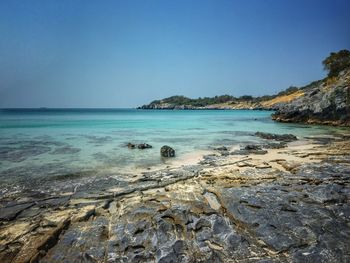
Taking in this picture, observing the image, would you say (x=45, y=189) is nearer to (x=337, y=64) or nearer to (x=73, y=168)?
(x=73, y=168)

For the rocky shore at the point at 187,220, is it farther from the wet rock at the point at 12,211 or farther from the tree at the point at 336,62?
the tree at the point at 336,62

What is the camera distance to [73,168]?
11.6m

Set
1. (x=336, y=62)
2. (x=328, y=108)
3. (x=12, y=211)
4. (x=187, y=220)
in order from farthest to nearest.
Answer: (x=336, y=62) < (x=328, y=108) < (x=12, y=211) < (x=187, y=220)

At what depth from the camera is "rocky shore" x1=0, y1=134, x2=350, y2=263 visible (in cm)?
445

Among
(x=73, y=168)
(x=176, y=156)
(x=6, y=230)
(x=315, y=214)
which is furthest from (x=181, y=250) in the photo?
(x=176, y=156)

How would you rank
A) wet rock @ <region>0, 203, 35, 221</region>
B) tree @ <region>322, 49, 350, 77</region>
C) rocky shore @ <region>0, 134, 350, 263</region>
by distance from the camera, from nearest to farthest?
rocky shore @ <region>0, 134, 350, 263</region> < wet rock @ <region>0, 203, 35, 221</region> < tree @ <region>322, 49, 350, 77</region>

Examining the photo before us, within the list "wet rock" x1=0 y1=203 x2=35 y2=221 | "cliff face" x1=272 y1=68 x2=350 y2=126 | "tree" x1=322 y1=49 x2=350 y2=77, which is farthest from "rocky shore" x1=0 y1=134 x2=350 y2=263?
"tree" x1=322 y1=49 x2=350 y2=77

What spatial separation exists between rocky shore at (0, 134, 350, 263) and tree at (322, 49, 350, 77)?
59436 mm

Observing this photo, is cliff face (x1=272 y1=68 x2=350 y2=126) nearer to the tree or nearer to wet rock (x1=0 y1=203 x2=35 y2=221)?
the tree

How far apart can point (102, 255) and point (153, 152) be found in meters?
11.4

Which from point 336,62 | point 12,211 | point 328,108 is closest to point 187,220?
point 12,211

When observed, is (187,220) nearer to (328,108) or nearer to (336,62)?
(328,108)

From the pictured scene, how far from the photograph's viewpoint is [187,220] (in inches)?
216

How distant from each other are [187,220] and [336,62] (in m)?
68.4
